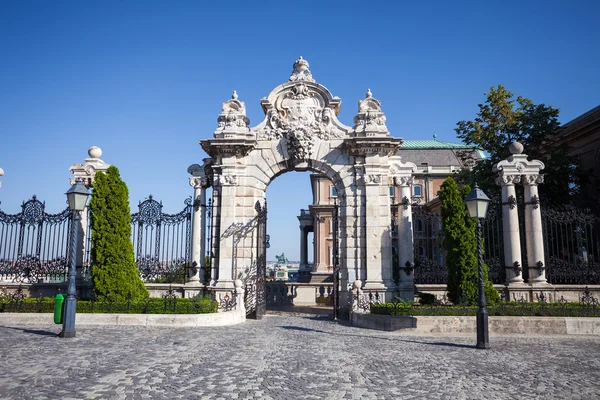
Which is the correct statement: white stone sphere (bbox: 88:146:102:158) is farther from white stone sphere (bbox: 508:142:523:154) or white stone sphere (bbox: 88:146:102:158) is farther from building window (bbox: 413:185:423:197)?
building window (bbox: 413:185:423:197)

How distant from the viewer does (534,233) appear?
1719 centimetres

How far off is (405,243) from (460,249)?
285cm

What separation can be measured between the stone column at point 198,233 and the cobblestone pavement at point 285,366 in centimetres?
504

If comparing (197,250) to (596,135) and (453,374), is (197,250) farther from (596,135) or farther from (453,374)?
(596,135)

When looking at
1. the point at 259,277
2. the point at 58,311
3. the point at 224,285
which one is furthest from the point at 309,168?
the point at 58,311

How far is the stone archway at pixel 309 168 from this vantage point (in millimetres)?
17219

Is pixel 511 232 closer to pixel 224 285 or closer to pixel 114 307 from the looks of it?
pixel 224 285

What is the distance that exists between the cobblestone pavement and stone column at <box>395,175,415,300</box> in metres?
4.71

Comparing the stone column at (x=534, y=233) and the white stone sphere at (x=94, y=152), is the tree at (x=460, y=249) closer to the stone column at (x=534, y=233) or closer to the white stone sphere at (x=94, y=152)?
the stone column at (x=534, y=233)

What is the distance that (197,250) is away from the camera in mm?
17703

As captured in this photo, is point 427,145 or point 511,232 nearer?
point 511,232

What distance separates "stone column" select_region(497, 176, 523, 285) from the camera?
55.4 feet

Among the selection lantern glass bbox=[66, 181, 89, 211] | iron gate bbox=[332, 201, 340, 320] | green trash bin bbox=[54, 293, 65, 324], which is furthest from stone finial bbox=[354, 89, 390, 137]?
green trash bin bbox=[54, 293, 65, 324]

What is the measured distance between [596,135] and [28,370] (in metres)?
27.3
